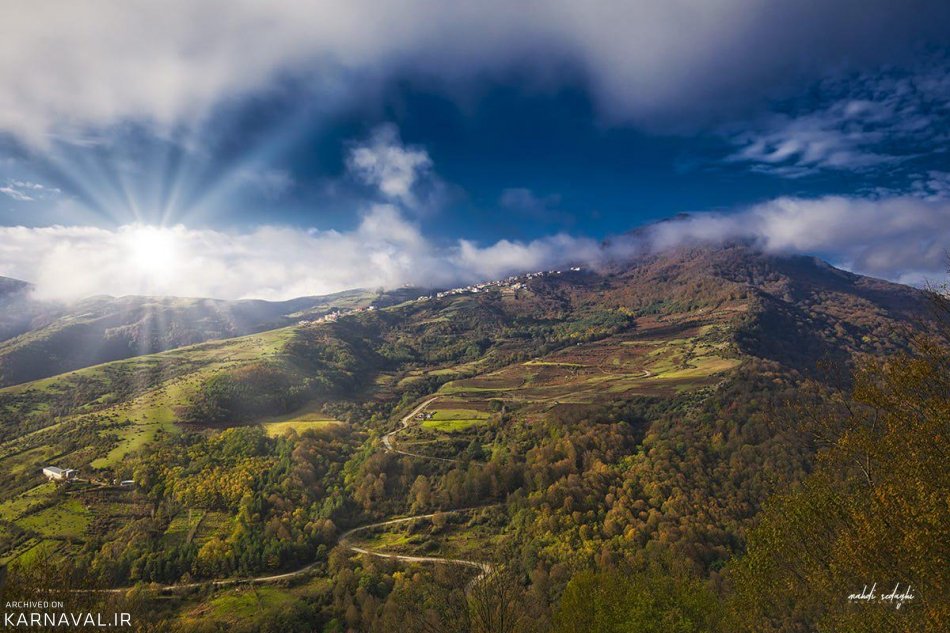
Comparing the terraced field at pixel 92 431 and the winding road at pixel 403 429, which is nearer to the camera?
the terraced field at pixel 92 431

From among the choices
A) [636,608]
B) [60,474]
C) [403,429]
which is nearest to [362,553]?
[403,429]

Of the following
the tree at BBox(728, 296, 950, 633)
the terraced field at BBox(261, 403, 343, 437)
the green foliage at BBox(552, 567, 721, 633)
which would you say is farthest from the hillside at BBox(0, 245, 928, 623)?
the green foliage at BBox(552, 567, 721, 633)

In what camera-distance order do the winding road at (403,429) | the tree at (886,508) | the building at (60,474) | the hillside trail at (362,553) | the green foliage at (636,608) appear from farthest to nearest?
1. the winding road at (403,429)
2. the building at (60,474)
3. the hillside trail at (362,553)
4. the green foliage at (636,608)
5. the tree at (886,508)

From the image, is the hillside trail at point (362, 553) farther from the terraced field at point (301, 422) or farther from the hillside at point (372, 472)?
the terraced field at point (301, 422)

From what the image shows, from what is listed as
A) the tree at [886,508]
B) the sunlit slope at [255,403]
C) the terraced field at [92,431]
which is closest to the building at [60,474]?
the terraced field at [92,431]

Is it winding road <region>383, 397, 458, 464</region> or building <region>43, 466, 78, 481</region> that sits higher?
building <region>43, 466, 78, 481</region>

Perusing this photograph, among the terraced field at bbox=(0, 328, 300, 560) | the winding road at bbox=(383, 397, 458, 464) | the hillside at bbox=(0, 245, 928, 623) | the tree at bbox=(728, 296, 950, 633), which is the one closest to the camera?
the tree at bbox=(728, 296, 950, 633)
